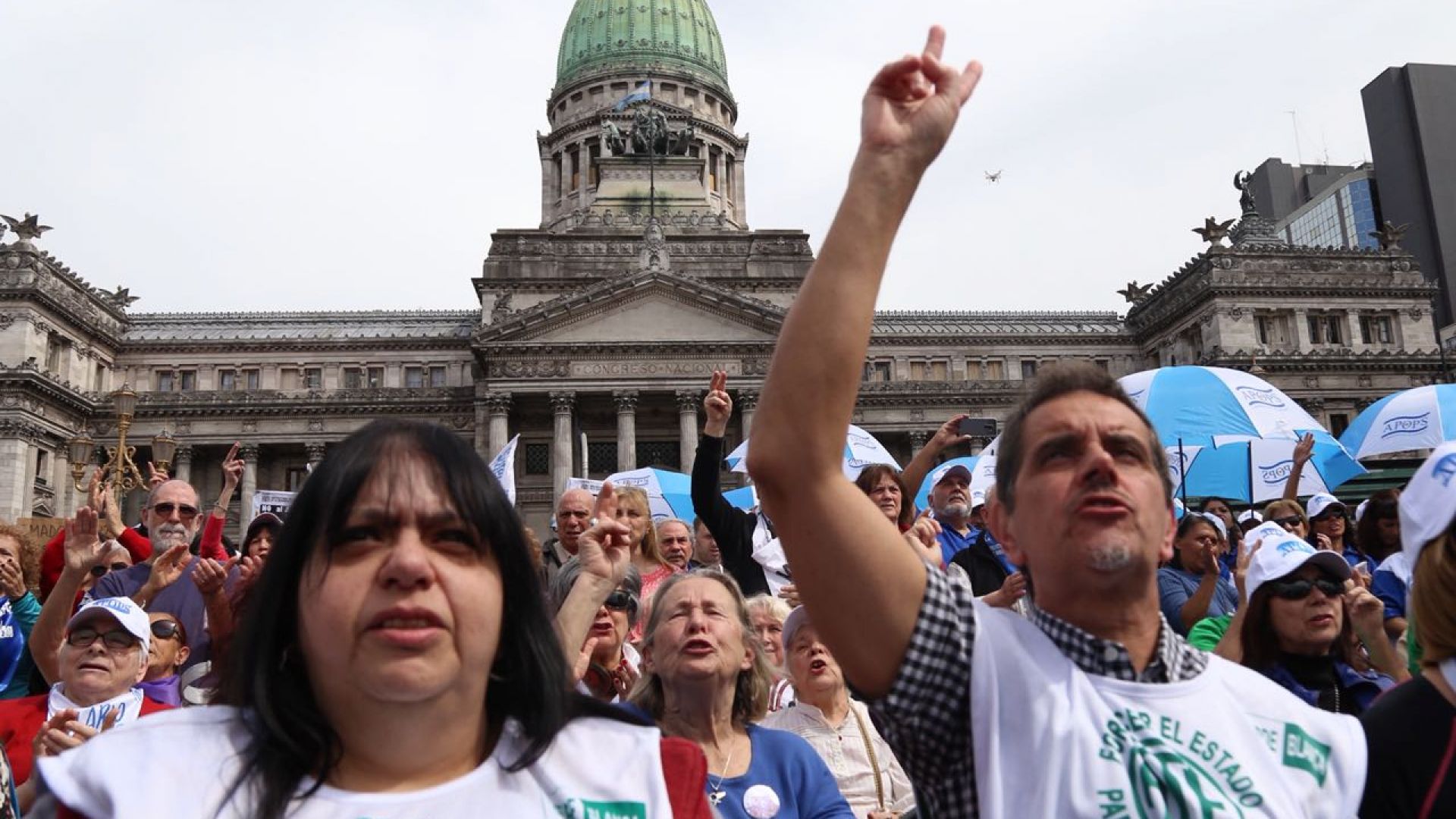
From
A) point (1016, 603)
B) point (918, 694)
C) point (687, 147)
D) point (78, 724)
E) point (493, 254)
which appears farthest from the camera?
point (687, 147)

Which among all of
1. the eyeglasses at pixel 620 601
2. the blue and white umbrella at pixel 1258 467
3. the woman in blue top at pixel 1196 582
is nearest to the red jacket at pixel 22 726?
the eyeglasses at pixel 620 601

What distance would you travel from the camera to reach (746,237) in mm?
54094

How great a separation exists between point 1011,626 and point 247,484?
53012mm

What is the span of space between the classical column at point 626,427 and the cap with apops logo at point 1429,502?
135 ft

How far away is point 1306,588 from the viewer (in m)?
5.12

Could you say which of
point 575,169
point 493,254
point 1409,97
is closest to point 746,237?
point 493,254

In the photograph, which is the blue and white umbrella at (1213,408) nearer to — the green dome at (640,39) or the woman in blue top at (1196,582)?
the woman in blue top at (1196,582)

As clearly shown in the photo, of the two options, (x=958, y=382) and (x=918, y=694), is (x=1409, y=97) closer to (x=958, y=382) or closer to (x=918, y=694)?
(x=958, y=382)

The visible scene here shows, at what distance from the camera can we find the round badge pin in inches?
165

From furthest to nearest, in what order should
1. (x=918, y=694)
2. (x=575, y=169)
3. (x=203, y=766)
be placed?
(x=575, y=169)
(x=918, y=694)
(x=203, y=766)

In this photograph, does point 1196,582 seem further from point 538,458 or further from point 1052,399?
point 538,458

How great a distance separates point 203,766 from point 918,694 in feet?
5.22

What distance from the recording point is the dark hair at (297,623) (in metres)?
2.40

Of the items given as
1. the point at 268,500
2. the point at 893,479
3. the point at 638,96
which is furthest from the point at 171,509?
the point at 638,96
